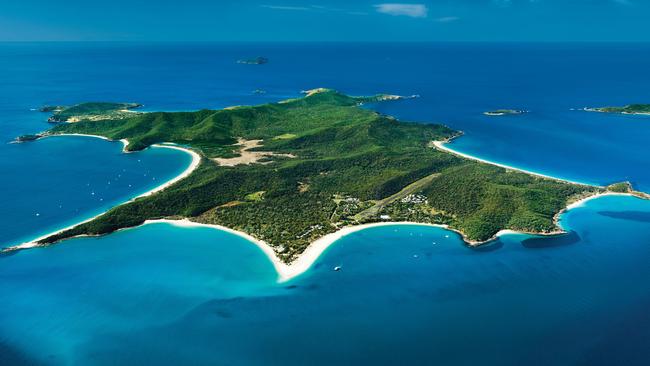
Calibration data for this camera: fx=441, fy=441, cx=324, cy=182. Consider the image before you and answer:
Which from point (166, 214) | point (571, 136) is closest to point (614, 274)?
point (166, 214)

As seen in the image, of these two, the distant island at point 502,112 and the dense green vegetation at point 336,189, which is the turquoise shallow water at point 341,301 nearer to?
the dense green vegetation at point 336,189

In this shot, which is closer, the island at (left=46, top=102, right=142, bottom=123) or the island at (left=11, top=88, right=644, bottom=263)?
the island at (left=11, top=88, right=644, bottom=263)

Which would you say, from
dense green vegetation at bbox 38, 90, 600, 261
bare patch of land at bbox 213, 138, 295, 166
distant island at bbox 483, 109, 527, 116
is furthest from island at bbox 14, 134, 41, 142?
distant island at bbox 483, 109, 527, 116

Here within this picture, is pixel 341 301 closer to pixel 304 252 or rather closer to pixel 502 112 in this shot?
pixel 304 252

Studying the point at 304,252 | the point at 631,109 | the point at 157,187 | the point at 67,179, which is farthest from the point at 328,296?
the point at 631,109

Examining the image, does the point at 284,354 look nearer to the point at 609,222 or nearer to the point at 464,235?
the point at 464,235

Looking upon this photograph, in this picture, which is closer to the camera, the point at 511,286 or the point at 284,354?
the point at 284,354

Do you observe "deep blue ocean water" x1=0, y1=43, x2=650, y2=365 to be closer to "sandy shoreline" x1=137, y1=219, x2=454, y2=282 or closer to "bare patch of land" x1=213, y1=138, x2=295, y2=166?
"sandy shoreline" x1=137, y1=219, x2=454, y2=282
